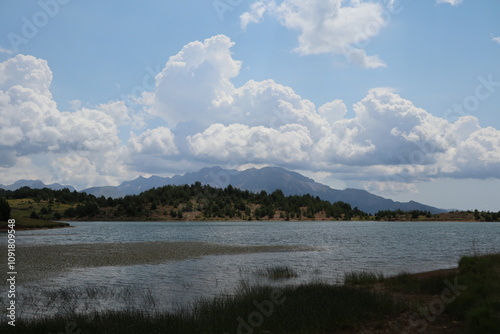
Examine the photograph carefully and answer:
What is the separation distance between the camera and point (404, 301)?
25.6 m

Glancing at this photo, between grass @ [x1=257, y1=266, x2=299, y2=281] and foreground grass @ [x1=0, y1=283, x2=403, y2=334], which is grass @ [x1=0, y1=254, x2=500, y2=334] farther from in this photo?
grass @ [x1=257, y1=266, x2=299, y2=281]

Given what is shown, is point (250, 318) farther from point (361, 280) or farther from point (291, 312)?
point (361, 280)

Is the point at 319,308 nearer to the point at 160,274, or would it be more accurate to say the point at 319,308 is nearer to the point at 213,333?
the point at 213,333

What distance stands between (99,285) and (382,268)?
33068 millimetres

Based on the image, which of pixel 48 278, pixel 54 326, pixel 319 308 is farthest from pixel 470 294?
pixel 48 278

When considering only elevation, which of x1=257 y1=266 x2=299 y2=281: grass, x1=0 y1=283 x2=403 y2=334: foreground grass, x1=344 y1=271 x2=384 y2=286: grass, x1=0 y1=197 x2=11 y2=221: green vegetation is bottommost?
x1=257 y1=266 x2=299 y2=281: grass

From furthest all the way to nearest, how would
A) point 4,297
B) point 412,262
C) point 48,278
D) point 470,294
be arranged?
1. point 412,262
2. point 48,278
3. point 4,297
4. point 470,294

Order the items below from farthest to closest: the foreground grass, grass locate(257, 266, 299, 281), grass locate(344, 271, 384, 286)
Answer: grass locate(257, 266, 299, 281) < grass locate(344, 271, 384, 286) < the foreground grass

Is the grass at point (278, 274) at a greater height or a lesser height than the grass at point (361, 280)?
lesser

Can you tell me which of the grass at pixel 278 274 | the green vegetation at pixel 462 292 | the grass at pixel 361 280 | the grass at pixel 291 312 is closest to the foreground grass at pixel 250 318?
the grass at pixel 291 312

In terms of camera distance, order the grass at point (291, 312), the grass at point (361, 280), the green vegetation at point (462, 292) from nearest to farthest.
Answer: the green vegetation at point (462, 292) < the grass at point (291, 312) < the grass at point (361, 280)

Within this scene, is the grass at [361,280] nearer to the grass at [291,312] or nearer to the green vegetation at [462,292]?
the green vegetation at [462,292]

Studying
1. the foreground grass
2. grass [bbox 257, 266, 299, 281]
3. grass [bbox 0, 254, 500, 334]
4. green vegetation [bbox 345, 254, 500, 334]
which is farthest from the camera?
grass [bbox 257, 266, 299, 281]

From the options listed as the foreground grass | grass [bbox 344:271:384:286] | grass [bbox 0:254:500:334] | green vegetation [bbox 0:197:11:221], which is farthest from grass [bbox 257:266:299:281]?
green vegetation [bbox 0:197:11:221]
